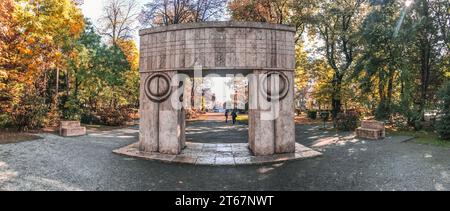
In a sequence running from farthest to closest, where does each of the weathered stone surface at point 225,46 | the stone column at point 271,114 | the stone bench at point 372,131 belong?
the stone bench at point 372,131 < the stone column at point 271,114 < the weathered stone surface at point 225,46

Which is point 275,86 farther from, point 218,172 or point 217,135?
point 217,135

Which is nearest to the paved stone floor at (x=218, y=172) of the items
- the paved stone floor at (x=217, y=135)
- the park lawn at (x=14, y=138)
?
the park lawn at (x=14, y=138)

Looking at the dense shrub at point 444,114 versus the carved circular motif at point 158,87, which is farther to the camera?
the dense shrub at point 444,114

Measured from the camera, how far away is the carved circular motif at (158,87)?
9.75m

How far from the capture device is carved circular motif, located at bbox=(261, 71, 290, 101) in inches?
376

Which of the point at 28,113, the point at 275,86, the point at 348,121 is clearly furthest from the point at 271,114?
the point at 28,113

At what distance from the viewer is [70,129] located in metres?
13.8

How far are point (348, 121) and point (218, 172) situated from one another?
539 inches

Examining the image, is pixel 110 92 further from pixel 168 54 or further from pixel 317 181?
pixel 317 181

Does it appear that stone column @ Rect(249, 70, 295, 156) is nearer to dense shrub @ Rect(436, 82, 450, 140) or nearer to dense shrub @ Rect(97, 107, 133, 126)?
dense shrub @ Rect(436, 82, 450, 140)

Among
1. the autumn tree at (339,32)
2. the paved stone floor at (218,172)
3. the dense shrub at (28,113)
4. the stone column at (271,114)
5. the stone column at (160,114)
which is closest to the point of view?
the paved stone floor at (218,172)

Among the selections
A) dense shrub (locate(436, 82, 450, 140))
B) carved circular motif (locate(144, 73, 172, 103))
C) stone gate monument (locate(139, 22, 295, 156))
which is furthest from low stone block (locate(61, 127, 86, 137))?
dense shrub (locate(436, 82, 450, 140))

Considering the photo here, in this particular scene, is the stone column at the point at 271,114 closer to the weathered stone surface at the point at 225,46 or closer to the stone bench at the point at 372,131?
the weathered stone surface at the point at 225,46

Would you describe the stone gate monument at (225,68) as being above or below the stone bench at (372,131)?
above
